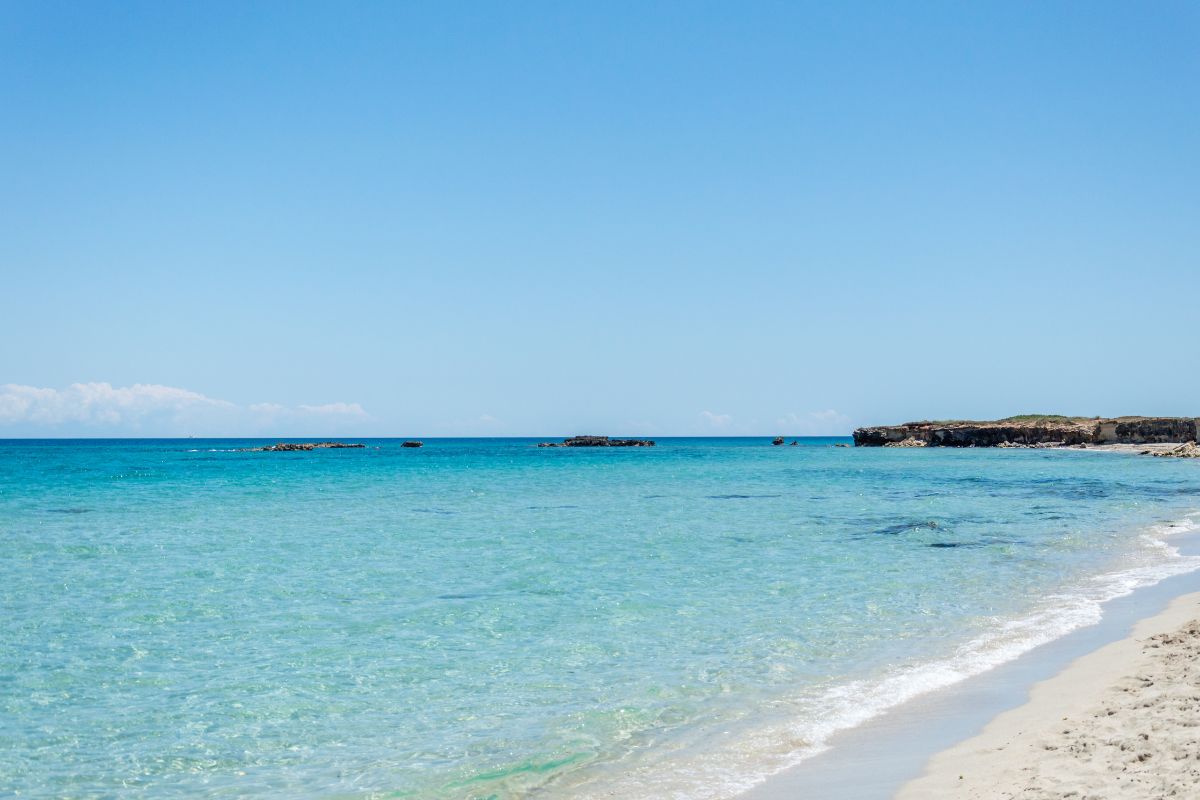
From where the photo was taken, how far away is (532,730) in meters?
7.53

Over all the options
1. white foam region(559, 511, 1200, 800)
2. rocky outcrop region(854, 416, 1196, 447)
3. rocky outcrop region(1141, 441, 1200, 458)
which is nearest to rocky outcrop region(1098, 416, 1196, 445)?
rocky outcrop region(854, 416, 1196, 447)

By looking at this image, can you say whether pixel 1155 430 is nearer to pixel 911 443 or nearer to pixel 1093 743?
pixel 911 443

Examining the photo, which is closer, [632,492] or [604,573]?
[604,573]

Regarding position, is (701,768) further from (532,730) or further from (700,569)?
(700,569)

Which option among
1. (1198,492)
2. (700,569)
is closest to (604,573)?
(700,569)

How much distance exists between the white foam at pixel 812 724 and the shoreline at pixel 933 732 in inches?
5.4

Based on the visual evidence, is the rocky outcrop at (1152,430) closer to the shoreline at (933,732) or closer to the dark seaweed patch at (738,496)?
the dark seaweed patch at (738,496)

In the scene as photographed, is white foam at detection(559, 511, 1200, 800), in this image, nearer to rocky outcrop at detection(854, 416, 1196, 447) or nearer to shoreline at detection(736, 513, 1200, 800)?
shoreline at detection(736, 513, 1200, 800)

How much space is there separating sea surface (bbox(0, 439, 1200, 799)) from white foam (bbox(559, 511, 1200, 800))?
32mm

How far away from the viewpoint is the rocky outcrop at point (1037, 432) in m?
97.4

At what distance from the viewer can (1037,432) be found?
108938 mm

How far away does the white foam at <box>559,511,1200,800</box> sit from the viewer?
6.27 m

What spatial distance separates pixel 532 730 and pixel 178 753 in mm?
2928

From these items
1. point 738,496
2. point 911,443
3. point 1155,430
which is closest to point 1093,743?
point 738,496
